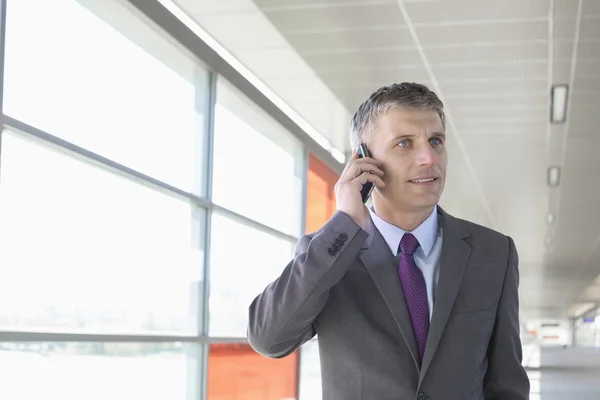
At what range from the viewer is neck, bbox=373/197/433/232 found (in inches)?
66.0

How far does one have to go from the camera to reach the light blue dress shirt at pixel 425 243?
1668 mm

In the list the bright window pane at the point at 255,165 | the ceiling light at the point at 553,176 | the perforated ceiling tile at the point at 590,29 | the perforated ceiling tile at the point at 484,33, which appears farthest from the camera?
the ceiling light at the point at 553,176

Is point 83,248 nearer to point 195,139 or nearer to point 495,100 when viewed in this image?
point 195,139

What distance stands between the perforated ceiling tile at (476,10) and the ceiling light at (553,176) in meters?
6.04

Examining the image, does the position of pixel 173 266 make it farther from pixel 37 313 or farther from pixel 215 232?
pixel 37 313

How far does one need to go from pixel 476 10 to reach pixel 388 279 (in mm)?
4776

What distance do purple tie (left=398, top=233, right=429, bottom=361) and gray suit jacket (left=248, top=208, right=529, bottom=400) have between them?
0.08ft

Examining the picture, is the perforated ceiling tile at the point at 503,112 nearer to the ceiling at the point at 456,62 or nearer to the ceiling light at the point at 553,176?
the ceiling at the point at 456,62

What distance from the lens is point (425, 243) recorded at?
1685mm

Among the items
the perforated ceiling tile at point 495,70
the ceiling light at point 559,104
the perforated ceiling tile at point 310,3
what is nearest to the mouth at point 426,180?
the perforated ceiling tile at point 310,3

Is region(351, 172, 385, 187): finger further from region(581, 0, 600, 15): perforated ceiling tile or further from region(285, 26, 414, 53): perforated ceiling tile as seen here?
region(285, 26, 414, 53): perforated ceiling tile

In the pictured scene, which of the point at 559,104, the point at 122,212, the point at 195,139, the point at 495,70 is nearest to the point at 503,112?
the point at 559,104

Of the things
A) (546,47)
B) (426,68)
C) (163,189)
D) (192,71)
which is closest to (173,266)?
(163,189)

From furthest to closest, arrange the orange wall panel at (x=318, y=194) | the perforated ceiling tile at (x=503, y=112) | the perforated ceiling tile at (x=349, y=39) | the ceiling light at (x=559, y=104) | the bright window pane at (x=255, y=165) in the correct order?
the orange wall panel at (x=318, y=194) < the perforated ceiling tile at (x=503, y=112) < the ceiling light at (x=559, y=104) < the bright window pane at (x=255, y=165) < the perforated ceiling tile at (x=349, y=39)
